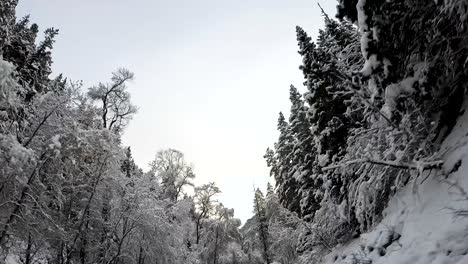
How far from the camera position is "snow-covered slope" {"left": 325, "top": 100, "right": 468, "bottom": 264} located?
5648 mm

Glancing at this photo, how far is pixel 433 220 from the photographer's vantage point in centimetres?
643

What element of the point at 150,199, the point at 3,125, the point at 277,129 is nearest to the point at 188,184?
the point at 277,129

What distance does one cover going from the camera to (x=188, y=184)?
130 feet

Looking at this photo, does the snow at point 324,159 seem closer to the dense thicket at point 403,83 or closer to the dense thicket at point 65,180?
the dense thicket at point 403,83

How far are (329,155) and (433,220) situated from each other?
972 centimetres

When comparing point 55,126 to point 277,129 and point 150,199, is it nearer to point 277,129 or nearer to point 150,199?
point 150,199

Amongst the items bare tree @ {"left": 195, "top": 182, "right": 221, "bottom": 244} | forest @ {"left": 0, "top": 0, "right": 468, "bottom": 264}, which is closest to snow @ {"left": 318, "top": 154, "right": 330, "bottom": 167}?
forest @ {"left": 0, "top": 0, "right": 468, "bottom": 264}

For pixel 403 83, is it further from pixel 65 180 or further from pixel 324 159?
pixel 65 180

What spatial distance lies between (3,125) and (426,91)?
38.1ft

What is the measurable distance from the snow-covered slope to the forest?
27 millimetres

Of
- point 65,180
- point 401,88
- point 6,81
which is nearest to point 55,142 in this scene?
point 65,180

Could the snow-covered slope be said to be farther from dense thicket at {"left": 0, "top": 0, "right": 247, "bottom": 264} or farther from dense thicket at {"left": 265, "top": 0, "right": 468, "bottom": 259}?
dense thicket at {"left": 0, "top": 0, "right": 247, "bottom": 264}

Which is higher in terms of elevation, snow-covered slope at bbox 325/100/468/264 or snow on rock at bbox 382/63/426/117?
snow on rock at bbox 382/63/426/117

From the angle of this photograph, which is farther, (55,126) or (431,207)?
(55,126)
